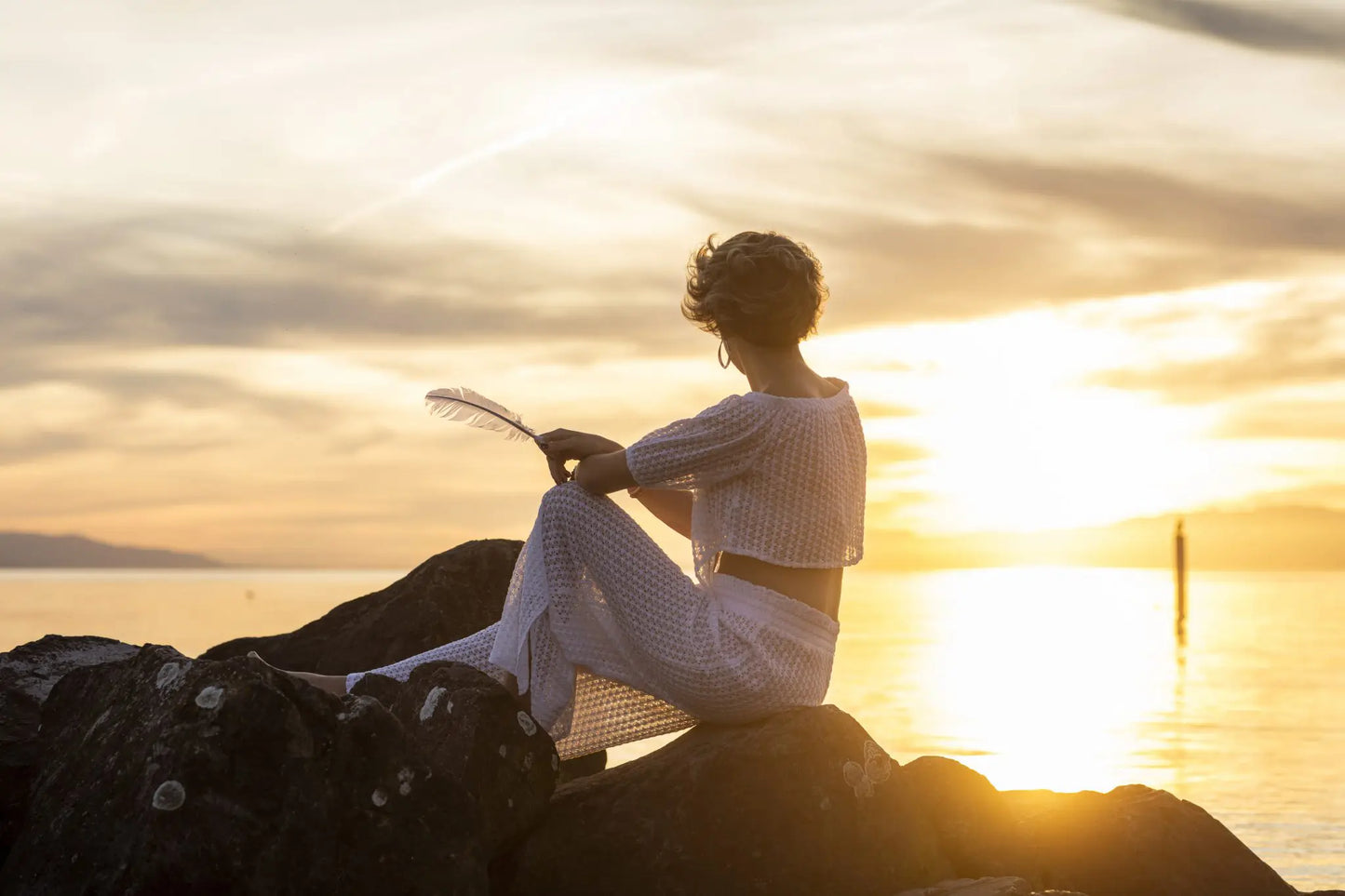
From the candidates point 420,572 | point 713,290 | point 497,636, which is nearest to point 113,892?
A: point 497,636

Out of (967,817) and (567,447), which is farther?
(967,817)

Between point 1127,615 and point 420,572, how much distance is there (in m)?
83.4

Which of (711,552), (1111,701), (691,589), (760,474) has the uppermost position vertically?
(760,474)

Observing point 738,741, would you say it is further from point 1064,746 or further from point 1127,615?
point 1127,615

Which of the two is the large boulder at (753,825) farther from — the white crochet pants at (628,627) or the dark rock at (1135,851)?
the dark rock at (1135,851)

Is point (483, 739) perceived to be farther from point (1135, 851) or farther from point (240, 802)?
point (1135, 851)

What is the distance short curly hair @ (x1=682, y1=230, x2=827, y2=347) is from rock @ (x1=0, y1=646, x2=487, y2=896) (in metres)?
2.12

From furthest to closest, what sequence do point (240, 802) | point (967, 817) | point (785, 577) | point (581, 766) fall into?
point (581, 766) < point (967, 817) < point (785, 577) < point (240, 802)

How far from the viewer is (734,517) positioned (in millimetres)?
6008

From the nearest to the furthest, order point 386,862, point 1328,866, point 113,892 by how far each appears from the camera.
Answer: point 113,892, point 386,862, point 1328,866

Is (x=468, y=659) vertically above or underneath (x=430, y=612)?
underneath

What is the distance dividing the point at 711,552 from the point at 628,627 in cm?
49

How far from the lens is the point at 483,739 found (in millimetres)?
5707

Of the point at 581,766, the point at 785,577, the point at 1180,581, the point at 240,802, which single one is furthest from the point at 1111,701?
the point at 1180,581
